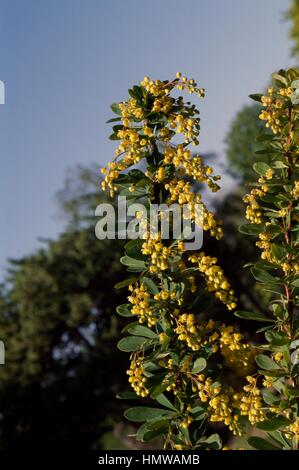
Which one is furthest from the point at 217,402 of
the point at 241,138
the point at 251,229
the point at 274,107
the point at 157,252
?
the point at 241,138

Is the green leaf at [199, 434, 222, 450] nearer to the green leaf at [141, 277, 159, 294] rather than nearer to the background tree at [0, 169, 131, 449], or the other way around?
the green leaf at [141, 277, 159, 294]

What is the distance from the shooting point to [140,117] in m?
2.52

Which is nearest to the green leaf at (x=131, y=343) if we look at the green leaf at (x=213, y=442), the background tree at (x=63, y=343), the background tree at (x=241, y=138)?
the green leaf at (x=213, y=442)

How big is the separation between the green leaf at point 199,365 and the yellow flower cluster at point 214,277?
23 cm

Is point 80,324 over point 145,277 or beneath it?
beneath

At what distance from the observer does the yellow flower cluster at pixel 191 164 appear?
2.40 m

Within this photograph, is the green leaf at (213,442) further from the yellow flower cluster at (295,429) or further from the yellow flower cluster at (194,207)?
the yellow flower cluster at (194,207)

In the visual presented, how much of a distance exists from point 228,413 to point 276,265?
0.62 m

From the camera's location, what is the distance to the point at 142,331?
8.17 feet

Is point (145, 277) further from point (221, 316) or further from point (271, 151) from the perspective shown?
point (221, 316)

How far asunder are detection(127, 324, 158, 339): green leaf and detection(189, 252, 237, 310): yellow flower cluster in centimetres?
31

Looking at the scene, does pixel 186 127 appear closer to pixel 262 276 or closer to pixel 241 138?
pixel 262 276

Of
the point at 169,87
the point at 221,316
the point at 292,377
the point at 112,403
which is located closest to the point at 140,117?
the point at 169,87

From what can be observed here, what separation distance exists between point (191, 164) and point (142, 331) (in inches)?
28.7
